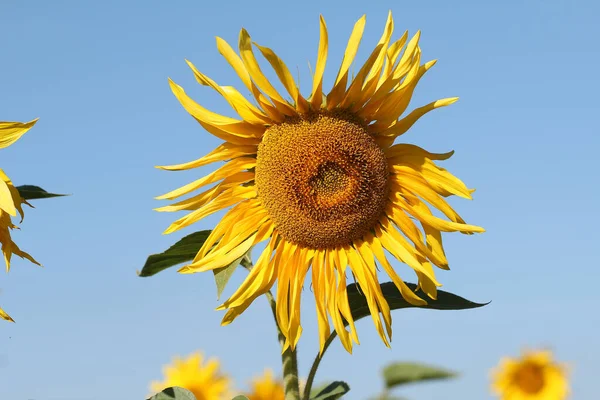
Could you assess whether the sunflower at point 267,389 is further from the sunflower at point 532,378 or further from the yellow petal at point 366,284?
the sunflower at point 532,378

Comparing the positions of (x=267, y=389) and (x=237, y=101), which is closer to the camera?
(x=237, y=101)

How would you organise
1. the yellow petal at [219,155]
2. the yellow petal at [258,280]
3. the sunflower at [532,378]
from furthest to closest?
the sunflower at [532,378]
the yellow petal at [219,155]
the yellow petal at [258,280]

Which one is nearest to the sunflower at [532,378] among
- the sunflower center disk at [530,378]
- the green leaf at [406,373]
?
the sunflower center disk at [530,378]

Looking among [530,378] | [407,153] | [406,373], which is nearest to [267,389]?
[406,373]

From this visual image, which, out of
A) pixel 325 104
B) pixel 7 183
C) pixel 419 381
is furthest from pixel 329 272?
pixel 419 381

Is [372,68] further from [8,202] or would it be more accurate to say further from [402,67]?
[8,202]

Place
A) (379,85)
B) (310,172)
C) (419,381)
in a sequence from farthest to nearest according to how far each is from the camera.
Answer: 1. (419,381)
2. (310,172)
3. (379,85)

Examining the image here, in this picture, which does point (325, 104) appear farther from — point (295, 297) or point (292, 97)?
point (295, 297)
